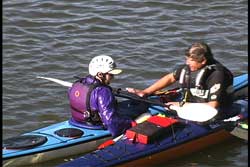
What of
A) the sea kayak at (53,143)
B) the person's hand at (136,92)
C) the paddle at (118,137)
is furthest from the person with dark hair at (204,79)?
the sea kayak at (53,143)

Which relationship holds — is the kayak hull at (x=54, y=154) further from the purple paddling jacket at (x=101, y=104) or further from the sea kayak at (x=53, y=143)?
the purple paddling jacket at (x=101, y=104)

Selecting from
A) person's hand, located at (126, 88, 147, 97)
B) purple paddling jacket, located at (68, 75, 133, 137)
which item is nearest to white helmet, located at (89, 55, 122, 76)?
purple paddling jacket, located at (68, 75, 133, 137)

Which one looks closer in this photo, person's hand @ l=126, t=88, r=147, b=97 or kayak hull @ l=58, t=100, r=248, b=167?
Answer: kayak hull @ l=58, t=100, r=248, b=167

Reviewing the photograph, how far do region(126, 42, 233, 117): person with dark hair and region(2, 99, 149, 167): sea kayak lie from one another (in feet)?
3.37

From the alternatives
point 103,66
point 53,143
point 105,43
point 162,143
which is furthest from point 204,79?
point 105,43

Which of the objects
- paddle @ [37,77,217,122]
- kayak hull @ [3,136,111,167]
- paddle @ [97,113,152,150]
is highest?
paddle @ [37,77,217,122]

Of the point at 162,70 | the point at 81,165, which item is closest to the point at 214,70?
the point at 81,165

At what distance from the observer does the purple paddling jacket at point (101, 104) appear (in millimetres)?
7324

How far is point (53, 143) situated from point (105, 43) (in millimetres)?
3997

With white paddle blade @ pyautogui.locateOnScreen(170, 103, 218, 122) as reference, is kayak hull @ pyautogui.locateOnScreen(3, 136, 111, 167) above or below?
below

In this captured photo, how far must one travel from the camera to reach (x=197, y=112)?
24.5 ft

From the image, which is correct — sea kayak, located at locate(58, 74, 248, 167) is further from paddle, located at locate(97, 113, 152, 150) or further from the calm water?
the calm water

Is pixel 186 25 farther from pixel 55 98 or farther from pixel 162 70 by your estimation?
pixel 55 98

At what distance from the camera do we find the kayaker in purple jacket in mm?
7332
